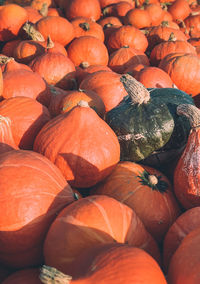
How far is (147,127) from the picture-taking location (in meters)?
2.30

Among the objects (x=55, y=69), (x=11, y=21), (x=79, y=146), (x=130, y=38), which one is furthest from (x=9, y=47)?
(x=79, y=146)

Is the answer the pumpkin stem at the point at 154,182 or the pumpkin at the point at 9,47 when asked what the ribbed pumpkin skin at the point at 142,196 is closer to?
the pumpkin stem at the point at 154,182

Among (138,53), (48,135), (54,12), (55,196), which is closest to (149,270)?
(55,196)

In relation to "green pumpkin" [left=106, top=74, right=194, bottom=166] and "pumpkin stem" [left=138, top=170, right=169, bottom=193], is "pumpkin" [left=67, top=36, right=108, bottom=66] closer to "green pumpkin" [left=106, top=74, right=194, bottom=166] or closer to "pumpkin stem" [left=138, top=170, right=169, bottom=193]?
"green pumpkin" [left=106, top=74, right=194, bottom=166]

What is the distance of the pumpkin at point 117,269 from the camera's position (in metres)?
1.04

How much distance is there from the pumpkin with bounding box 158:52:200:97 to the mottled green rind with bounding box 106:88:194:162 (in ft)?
3.93

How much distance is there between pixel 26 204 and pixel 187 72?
2.68 metres

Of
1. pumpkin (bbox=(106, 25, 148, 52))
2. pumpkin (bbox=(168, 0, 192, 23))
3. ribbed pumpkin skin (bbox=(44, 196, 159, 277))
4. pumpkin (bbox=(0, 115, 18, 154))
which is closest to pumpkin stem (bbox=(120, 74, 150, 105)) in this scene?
pumpkin (bbox=(0, 115, 18, 154))

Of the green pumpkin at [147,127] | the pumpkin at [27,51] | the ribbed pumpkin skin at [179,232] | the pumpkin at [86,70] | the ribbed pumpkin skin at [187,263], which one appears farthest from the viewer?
the pumpkin at [27,51]

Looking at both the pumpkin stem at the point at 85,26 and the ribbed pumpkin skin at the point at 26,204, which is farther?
the pumpkin stem at the point at 85,26

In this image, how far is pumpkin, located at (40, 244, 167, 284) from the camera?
1042mm

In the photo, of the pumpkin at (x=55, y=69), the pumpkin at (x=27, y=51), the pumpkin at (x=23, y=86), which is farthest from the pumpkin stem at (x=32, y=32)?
the pumpkin at (x=23, y=86)

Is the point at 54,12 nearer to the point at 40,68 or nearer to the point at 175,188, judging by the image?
the point at 40,68

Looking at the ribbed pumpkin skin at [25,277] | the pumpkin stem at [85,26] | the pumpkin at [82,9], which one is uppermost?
the pumpkin at [82,9]
